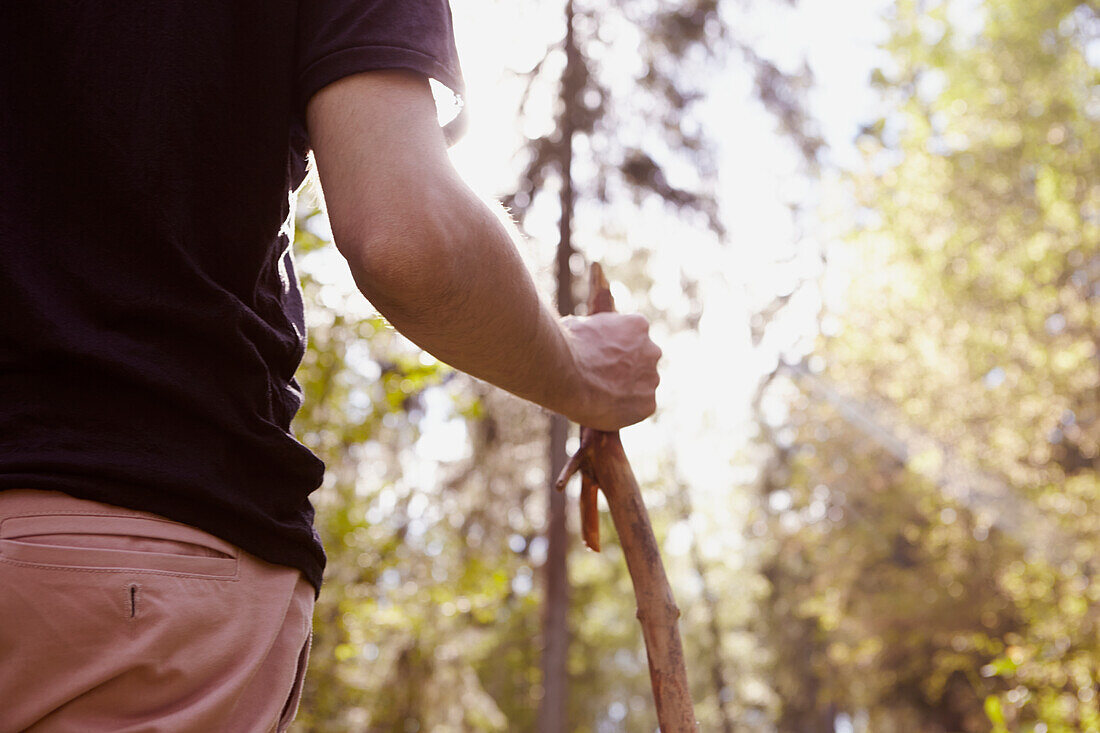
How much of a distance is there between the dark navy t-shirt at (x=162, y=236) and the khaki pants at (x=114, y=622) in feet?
0.09

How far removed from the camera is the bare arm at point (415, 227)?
1025mm

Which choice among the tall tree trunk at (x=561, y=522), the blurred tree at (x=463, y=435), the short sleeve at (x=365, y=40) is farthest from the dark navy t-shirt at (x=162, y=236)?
the tall tree trunk at (x=561, y=522)

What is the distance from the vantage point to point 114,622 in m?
0.90

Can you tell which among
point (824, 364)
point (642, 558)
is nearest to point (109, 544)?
point (642, 558)

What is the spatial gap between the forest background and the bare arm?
13.4 ft

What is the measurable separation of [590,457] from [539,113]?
10.1m

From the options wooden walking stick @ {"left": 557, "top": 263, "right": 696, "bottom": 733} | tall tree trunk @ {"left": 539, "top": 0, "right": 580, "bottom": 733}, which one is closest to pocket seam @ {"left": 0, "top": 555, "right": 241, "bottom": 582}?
wooden walking stick @ {"left": 557, "top": 263, "right": 696, "bottom": 733}

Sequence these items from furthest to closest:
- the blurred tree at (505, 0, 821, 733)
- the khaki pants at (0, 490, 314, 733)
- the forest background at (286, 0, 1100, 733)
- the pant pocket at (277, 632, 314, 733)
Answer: the blurred tree at (505, 0, 821, 733)
the forest background at (286, 0, 1100, 733)
the pant pocket at (277, 632, 314, 733)
the khaki pants at (0, 490, 314, 733)

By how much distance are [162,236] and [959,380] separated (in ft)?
47.4

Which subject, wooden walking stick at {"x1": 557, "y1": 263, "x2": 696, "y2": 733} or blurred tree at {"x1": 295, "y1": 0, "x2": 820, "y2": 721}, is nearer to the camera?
wooden walking stick at {"x1": 557, "y1": 263, "x2": 696, "y2": 733}

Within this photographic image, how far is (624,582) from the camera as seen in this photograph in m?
26.0

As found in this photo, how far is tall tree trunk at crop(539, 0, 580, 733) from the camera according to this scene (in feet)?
33.9

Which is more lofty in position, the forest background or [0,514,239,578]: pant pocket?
the forest background

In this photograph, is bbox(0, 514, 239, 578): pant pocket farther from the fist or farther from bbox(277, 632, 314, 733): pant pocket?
the fist
